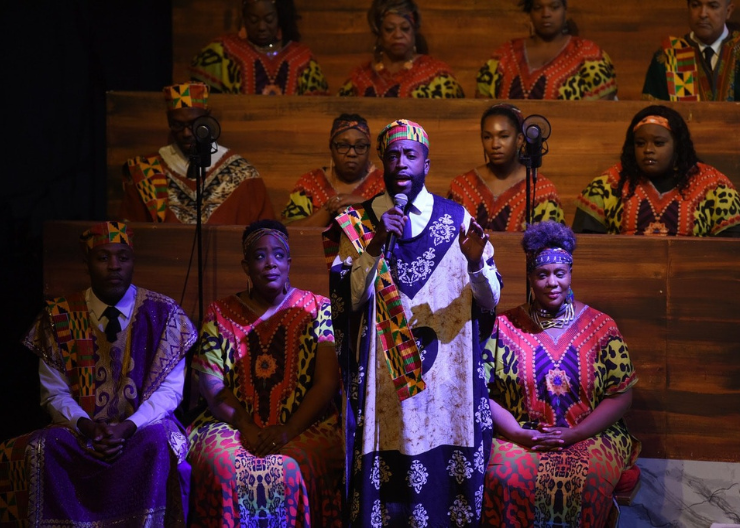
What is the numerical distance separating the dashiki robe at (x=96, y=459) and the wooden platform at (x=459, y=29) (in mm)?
3024

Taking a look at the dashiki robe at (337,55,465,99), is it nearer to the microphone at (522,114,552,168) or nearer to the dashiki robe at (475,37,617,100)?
the dashiki robe at (475,37,617,100)

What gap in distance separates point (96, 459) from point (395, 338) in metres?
1.23

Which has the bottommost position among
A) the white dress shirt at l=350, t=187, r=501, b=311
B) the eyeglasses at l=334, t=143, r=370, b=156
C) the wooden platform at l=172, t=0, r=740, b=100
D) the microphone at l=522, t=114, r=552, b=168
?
the white dress shirt at l=350, t=187, r=501, b=311

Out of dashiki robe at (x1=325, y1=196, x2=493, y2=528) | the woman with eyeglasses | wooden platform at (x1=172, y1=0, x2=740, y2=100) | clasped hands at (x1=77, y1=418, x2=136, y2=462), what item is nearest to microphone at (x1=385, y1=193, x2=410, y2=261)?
dashiki robe at (x1=325, y1=196, x2=493, y2=528)

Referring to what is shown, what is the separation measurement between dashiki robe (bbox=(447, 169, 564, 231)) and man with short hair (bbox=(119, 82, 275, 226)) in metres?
1.00

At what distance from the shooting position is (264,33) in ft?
20.9

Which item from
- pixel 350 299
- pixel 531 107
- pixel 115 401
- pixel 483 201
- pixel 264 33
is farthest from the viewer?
pixel 264 33

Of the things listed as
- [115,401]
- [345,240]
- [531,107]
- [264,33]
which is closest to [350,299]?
[345,240]

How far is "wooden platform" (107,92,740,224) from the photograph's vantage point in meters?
5.83

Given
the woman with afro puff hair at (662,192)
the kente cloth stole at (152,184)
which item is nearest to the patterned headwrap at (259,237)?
the kente cloth stole at (152,184)

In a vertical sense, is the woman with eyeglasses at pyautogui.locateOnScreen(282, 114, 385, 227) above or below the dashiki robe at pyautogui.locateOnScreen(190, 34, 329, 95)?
below

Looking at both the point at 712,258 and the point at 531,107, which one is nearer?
the point at 712,258

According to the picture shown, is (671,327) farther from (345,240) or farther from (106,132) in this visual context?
(106,132)

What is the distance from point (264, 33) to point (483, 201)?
182cm
